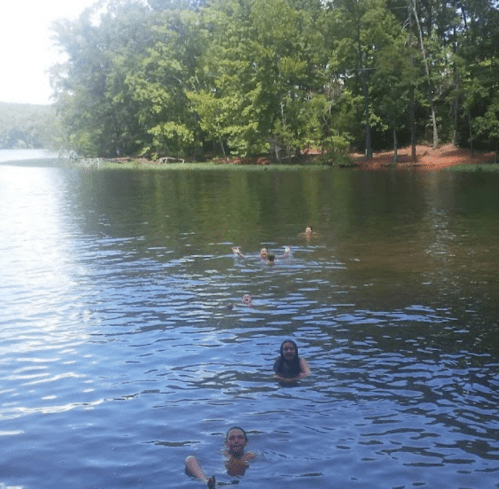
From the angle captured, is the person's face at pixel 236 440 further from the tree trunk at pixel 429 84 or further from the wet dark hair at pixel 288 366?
the tree trunk at pixel 429 84

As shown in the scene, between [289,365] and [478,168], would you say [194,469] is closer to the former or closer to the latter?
[289,365]

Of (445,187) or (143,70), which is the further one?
(143,70)

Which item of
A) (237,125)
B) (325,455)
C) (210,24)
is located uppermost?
(210,24)

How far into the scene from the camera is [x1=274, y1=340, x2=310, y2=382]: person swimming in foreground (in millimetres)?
14914

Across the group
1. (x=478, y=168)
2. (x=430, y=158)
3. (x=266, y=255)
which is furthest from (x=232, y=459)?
(x=430, y=158)

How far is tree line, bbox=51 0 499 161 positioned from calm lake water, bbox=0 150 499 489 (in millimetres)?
44618

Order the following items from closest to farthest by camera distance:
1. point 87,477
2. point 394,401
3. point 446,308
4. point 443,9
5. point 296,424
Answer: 1. point 87,477
2. point 296,424
3. point 394,401
4. point 446,308
5. point 443,9

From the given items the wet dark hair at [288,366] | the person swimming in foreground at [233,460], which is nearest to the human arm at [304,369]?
the wet dark hair at [288,366]

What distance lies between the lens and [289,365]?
15.1 metres

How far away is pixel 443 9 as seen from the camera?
83812 millimetres

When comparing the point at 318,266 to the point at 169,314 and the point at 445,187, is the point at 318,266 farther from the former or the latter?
the point at 445,187

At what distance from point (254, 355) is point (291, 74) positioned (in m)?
74.9

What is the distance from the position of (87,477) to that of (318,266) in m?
17.2

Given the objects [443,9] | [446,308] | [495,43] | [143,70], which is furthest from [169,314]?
[143,70]
